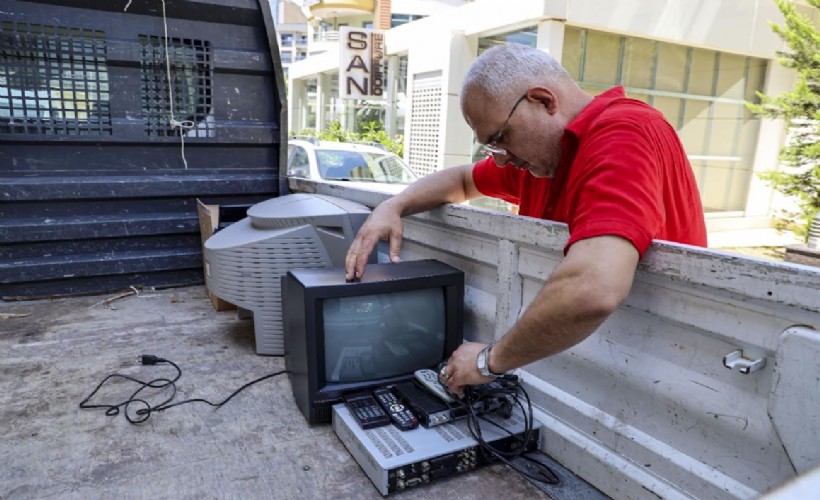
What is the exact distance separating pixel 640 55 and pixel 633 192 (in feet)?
34.2

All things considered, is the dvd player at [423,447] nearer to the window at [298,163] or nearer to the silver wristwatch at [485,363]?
the silver wristwatch at [485,363]

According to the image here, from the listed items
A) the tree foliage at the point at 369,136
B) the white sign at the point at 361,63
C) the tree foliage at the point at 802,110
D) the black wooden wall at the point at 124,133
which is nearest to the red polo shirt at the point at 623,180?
the black wooden wall at the point at 124,133

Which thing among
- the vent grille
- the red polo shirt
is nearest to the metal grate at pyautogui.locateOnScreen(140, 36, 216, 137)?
the red polo shirt

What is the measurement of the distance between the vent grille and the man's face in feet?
29.8

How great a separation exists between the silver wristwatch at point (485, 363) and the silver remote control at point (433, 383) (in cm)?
18

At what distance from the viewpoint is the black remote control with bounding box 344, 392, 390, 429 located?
145 centimetres

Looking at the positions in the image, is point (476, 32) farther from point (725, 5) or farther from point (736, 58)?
point (736, 58)

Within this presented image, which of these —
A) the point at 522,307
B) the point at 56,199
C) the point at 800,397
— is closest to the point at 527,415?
the point at 522,307

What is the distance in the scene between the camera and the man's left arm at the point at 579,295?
1084 millimetres

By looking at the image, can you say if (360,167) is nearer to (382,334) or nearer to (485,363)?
(382,334)

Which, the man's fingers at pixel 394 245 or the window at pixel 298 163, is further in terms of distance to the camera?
the window at pixel 298 163

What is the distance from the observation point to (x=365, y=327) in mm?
1651

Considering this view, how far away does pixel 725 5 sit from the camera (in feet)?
33.8

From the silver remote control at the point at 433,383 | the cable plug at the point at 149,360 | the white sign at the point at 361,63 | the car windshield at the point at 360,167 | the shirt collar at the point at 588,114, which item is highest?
the white sign at the point at 361,63
